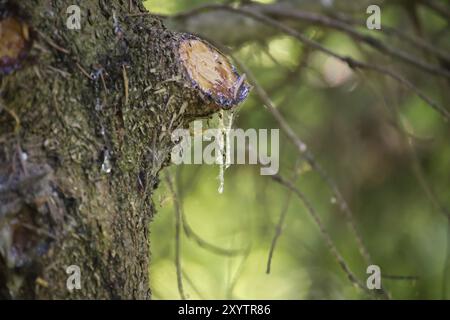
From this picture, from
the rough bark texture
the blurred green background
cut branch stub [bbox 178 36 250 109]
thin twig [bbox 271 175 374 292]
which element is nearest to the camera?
the rough bark texture

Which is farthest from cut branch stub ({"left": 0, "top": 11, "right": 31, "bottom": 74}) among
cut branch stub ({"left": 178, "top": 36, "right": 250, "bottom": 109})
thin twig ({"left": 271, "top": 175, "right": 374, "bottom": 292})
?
thin twig ({"left": 271, "top": 175, "right": 374, "bottom": 292})

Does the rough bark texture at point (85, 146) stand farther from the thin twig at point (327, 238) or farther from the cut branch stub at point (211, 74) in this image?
the thin twig at point (327, 238)

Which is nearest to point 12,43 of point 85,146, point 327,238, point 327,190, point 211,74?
point 85,146

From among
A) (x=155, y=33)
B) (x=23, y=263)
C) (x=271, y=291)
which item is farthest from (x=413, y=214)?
(x=23, y=263)

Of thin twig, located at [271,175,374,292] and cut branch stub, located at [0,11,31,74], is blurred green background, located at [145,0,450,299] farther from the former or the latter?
cut branch stub, located at [0,11,31,74]

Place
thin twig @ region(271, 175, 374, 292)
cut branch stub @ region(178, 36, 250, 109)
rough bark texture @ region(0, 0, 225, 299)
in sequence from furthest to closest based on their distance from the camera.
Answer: thin twig @ region(271, 175, 374, 292) → cut branch stub @ region(178, 36, 250, 109) → rough bark texture @ region(0, 0, 225, 299)

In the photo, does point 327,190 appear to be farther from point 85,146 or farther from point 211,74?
point 85,146
